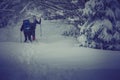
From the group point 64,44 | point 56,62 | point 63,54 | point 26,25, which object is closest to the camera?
point 56,62

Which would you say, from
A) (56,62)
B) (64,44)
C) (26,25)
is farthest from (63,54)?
(26,25)

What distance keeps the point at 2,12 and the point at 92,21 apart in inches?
336

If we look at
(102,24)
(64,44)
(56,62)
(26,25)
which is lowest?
(56,62)

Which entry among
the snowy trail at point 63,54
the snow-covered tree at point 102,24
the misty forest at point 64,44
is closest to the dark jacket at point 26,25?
the misty forest at point 64,44

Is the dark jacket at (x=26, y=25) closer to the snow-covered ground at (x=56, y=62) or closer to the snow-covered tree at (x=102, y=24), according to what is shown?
the snow-covered ground at (x=56, y=62)

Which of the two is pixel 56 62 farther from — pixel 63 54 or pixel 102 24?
pixel 102 24

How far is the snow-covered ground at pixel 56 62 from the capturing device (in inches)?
441

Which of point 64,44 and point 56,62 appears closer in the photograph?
point 56,62

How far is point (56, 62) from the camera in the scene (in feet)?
41.4

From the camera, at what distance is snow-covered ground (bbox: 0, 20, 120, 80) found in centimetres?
1121

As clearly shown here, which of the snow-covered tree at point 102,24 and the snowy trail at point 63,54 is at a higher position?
the snow-covered tree at point 102,24

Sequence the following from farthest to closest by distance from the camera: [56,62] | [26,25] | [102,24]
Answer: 1. [26,25]
2. [102,24]
3. [56,62]

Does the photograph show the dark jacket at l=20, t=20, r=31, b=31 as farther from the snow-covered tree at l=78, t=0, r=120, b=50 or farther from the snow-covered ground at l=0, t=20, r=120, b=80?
the snow-covered tree at l=78, t=0, r=120, b=50

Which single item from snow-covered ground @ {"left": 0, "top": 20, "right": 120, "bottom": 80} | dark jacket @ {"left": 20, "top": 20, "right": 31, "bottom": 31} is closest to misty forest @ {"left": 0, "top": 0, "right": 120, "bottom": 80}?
snow-covered ground @ {"left": 0, "top": 20, "right": 120, "bottom": 80}
